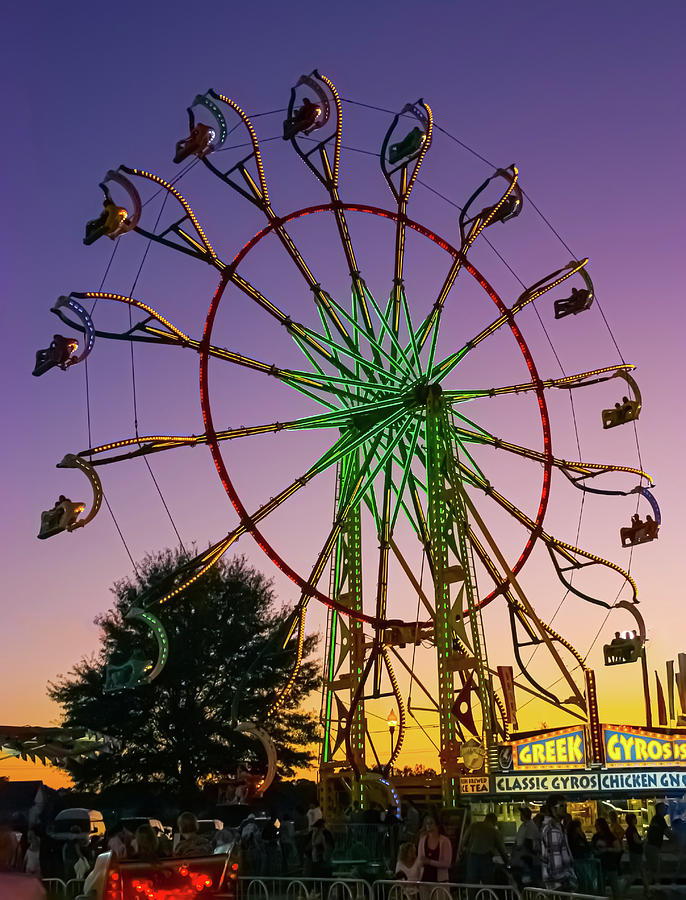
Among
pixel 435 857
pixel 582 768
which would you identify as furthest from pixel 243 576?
pixel 435 857

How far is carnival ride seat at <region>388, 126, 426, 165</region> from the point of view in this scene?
26.5 meters

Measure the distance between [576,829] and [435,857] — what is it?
12.2 ft

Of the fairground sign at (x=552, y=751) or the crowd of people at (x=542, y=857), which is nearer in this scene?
the crowd of people at (x=542, y=857)

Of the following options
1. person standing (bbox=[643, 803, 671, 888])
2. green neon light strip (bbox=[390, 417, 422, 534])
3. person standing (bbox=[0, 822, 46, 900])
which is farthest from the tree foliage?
person standing (bbox=[0, 822, 46, 900])

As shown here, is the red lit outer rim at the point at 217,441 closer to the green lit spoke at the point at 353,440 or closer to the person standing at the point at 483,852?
the green lit spoke at the point at 353,440

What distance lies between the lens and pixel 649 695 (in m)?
23.3

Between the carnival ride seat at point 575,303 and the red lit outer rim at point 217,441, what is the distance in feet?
8.55

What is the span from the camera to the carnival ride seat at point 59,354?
21.7 meters

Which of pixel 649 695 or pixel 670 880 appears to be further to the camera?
pixel 649 695

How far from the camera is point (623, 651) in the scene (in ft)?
78.3

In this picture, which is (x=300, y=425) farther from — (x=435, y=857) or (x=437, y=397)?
(x=435, y=857)

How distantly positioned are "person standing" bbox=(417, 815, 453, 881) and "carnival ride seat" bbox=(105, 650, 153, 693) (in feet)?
31.1

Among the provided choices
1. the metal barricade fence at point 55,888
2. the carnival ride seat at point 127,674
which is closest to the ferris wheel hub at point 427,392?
the carnival ride seat at point 127,674

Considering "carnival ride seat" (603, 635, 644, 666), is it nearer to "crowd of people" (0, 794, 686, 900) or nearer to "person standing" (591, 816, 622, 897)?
"crowd of people" (0, 794, 686, 900)
